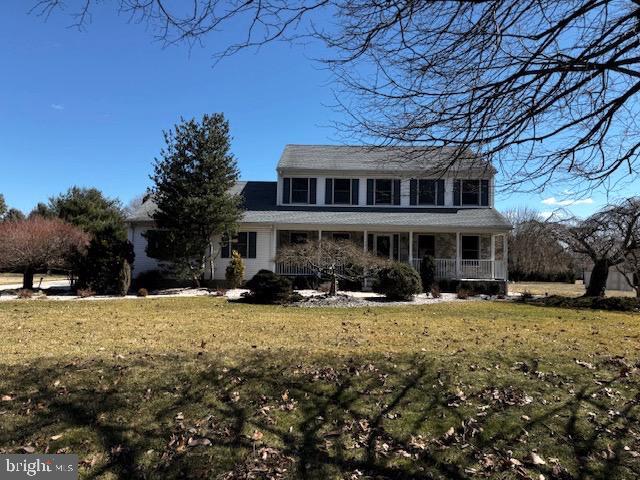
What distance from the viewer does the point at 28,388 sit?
4945 millimetres

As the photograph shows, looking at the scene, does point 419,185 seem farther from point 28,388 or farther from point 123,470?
point 28,388

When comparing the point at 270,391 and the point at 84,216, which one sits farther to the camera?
the point at 84,216

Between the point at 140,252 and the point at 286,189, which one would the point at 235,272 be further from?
the point at 286,189

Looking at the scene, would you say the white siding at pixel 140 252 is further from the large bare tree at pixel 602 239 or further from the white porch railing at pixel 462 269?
the large bare tree at pixel 602 239

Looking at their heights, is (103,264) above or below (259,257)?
below

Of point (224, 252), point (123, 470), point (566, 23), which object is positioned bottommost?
point (123, 470)

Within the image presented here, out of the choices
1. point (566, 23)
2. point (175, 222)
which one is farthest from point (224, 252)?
point (566, 23)

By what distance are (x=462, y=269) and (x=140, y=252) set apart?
1522cm

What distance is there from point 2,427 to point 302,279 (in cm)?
1687

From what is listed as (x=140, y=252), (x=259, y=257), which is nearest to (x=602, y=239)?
(x=259, y=257)

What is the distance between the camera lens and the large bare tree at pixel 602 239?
1762 centimetres

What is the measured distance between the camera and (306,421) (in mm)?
4395

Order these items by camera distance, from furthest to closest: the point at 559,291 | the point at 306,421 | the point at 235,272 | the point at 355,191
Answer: the point at 559,291, the point at 355,191, the point at 235,272, the point at 306,421

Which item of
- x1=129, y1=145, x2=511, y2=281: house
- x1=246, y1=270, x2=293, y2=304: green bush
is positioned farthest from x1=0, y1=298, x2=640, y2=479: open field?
x1=129, y1=145, x2=511, y2=281: house
